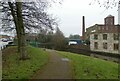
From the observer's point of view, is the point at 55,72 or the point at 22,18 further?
the point at 22,18

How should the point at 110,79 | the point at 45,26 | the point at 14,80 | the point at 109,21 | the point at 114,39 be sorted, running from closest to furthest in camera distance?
the point at 14,80 → the point at 110,79 → the point at 45,26 → the point at 114,39 → the point at 109,21

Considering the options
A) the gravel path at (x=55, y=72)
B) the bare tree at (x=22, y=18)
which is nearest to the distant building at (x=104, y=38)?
the bare tree at (x=22, y=18)

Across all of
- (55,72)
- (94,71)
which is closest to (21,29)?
(55,72)

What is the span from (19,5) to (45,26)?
4490 millimetres

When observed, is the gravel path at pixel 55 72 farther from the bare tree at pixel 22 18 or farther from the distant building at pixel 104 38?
the distant building at pixel 104 38

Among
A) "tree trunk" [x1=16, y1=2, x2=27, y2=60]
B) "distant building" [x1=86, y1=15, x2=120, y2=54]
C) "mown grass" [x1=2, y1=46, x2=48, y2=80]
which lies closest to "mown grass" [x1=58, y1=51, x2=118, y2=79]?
"mown grass" [x1=2, y1=46, x2=48, y2=80]

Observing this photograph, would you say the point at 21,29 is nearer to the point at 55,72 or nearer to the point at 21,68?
the point at 21,68

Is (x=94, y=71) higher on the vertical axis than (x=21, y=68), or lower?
lower

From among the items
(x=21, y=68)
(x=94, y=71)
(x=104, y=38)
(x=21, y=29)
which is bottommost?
(x=94, y=71)

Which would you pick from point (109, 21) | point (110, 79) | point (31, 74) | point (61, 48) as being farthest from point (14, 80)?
point (109, 21)

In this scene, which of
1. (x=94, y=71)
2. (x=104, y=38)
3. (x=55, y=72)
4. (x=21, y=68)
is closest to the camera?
(x=55, y=72)

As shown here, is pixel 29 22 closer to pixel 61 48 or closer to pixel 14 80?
pixel 14 80

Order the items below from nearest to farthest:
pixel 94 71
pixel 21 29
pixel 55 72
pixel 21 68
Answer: pixel 55 72 → pixel 94 71 → pixel 21 68 → pixel 21 29

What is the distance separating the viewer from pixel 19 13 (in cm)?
2177
